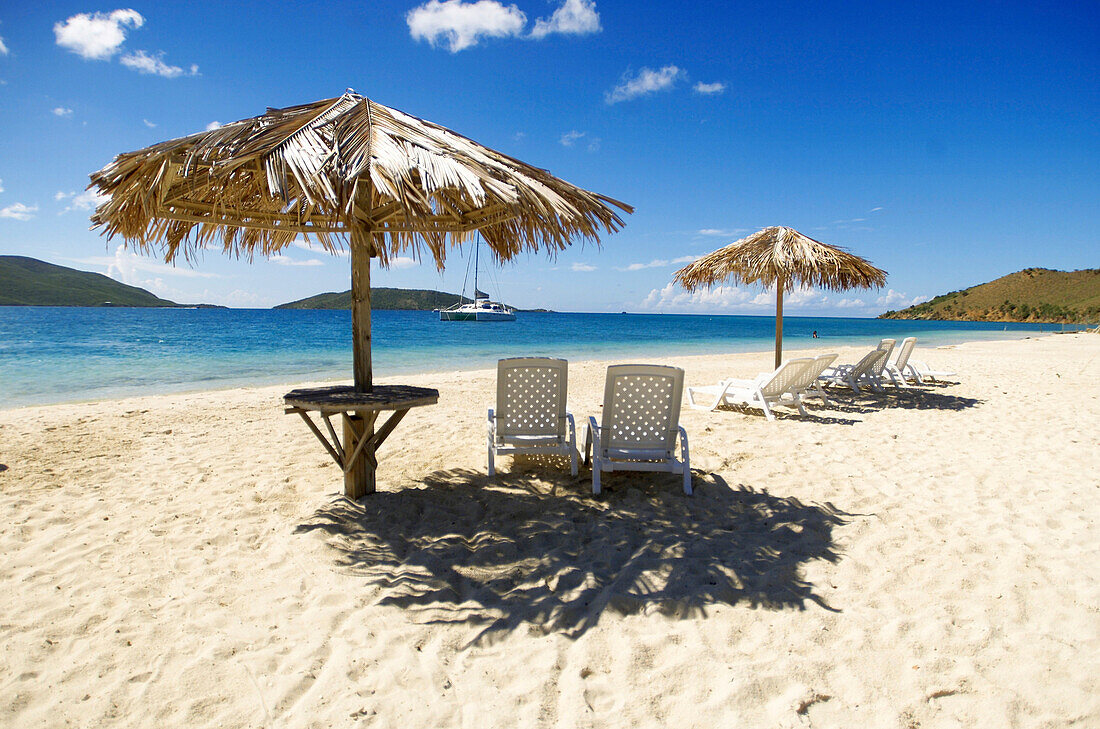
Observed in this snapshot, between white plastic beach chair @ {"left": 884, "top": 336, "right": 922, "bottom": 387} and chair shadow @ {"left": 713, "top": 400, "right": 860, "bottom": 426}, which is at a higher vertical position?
white plastic beach chair @ {"left": 884, "top": 336, "right": 922, "bottom": 387}

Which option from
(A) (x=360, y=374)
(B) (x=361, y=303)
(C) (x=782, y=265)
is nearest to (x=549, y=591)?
(A) (x=360, y=374)

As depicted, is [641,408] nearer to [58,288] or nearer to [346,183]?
[346,183]

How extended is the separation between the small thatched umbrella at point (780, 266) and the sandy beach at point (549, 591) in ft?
10.5

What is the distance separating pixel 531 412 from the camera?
166 inches

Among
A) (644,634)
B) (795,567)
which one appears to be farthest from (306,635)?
(795,567)

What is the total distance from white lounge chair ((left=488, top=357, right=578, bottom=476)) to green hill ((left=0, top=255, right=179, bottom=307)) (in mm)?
112893

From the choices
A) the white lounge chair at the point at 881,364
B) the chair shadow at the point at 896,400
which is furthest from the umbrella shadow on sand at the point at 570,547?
the white lounge chair at the point at 881,364

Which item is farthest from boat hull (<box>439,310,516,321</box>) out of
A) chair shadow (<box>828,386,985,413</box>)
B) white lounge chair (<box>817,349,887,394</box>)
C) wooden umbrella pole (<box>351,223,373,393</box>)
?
wooden umbrella pole (<box>351,223,373,393</box>)

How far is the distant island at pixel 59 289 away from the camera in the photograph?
91.4m

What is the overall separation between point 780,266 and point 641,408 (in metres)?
4.39

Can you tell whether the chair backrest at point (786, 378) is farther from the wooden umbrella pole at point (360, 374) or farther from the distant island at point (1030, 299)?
the distant island at point (1030, 299)

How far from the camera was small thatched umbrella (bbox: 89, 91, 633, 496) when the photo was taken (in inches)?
114

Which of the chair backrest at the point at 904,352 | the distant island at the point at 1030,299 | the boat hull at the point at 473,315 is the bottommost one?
the chair backrest at the point at 904,352

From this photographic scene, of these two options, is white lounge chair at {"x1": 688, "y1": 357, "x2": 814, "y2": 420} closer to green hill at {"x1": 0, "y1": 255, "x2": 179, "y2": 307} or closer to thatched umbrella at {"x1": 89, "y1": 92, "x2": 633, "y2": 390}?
thatched umbrella at {"x1": 89, "y1": 92, "x2": 633, "y2": 390}
